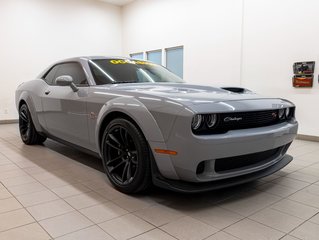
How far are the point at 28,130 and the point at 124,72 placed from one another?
6.44 ft

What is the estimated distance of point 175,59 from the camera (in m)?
7.17

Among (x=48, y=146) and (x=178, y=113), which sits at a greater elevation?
(x=178, y=113)

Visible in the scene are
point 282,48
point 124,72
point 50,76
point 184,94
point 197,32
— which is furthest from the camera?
point 197,32

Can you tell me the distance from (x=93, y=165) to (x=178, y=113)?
1613 millimetres

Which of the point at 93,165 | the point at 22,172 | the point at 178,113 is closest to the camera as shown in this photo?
the point at 178,113

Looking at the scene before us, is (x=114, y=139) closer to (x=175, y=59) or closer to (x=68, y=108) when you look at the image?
(x=68, y=108)

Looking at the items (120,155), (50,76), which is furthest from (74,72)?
(120,155)

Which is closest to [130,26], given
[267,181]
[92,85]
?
[92,85]

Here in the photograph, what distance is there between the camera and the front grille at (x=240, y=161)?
183cm

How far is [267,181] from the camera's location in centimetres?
246

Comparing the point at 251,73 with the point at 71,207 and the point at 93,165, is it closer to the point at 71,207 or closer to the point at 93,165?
the point at 93,165

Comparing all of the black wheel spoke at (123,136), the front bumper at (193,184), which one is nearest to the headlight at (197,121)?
the front bumper at (193,184)

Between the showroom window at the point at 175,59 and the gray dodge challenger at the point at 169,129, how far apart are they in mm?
4313

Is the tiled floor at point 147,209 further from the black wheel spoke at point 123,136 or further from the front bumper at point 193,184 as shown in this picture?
the black wheel spoke at point 123,136
